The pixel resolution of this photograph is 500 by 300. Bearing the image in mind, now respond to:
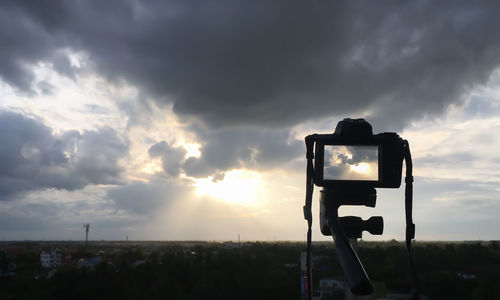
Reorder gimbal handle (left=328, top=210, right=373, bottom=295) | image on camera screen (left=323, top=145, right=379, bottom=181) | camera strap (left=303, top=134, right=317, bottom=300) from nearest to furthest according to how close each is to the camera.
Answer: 1. gimbal handle (left=328, top=210, right=373, bottom=295)
2. camera strap (left=303, top=134, right=317, bottom=300)
3. image on camera screen (left=323, top=145, right=379, bottom=181)

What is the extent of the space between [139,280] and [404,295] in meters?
23.2

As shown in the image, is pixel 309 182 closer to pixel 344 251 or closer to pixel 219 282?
pixel 344 251

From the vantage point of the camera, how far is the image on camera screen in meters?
1.85

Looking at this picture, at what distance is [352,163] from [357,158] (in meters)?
0.03

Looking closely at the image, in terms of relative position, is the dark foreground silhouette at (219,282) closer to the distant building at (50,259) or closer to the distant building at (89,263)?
the distant building at (89,263)

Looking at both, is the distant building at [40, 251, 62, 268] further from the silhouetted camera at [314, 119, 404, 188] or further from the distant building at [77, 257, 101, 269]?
the silhouetted camera at [314, 119, 404, 188]

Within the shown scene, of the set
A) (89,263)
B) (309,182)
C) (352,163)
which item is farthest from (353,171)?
(89,263)

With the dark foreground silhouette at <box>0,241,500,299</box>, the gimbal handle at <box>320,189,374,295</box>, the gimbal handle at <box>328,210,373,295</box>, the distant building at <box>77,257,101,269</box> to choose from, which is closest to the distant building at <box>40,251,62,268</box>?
the distant building at <box>77,257,101,269</box>

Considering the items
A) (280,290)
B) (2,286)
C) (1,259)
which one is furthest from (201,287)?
(1,259)

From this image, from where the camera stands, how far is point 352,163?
1889 mm

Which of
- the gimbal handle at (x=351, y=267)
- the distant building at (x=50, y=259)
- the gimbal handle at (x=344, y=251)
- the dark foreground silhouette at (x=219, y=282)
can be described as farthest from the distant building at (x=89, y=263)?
the gimbal handle at (x=351, y=267)

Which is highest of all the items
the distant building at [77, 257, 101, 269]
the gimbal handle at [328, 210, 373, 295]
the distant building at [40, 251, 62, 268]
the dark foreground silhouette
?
the gimbal handle at [328, 210, 373, 295]

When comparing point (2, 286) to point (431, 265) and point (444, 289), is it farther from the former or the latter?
point (431, 265)

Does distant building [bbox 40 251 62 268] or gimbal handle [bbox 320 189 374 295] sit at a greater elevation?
gimbal handle [bbox 320 189 374 295]
